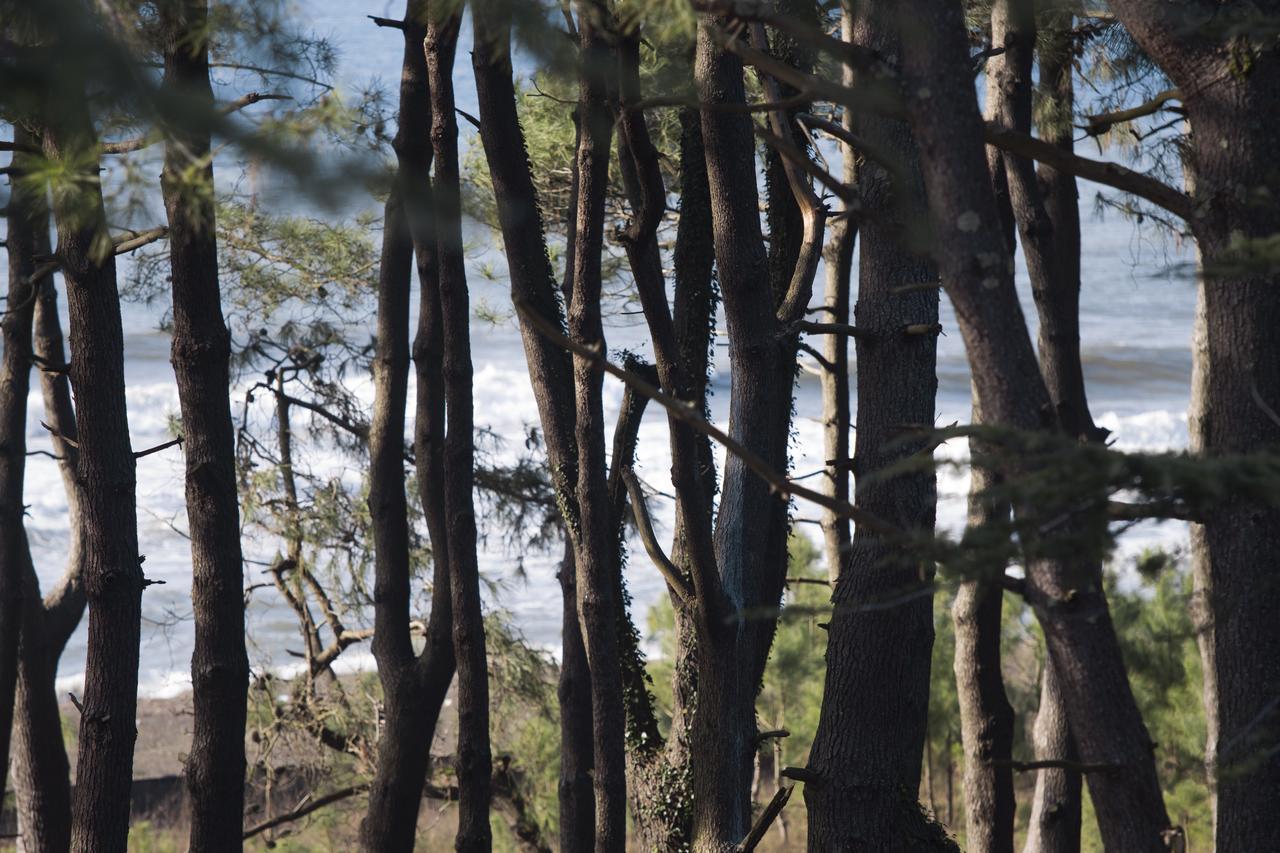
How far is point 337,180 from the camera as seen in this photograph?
5.90ft

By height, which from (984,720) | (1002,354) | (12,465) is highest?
(12,465)

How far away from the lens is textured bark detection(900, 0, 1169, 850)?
1.95 metres

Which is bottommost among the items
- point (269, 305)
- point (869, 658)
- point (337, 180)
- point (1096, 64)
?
point (869, 658)

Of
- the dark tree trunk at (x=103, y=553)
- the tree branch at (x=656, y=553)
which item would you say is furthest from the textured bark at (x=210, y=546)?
the tree branch at (x=656, y=553)

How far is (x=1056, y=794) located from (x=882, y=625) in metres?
2.75

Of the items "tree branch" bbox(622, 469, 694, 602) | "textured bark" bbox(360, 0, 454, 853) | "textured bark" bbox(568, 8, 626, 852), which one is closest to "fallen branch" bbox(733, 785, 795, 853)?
"tree branch" bbox(622, 469, 694, 602)

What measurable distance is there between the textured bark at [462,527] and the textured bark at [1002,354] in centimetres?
287

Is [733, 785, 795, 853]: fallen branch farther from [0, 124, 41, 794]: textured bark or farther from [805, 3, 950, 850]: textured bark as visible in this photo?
[0, 124, 41, 794]: textured bark

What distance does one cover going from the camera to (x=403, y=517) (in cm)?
595

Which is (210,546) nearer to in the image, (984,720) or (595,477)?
(595,477)

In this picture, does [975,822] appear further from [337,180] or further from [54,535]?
[54,535]

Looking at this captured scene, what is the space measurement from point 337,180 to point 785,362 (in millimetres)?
2298

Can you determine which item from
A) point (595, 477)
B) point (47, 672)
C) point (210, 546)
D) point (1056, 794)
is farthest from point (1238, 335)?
point (47, 672)

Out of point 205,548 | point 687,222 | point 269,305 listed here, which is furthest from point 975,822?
point 269,305
